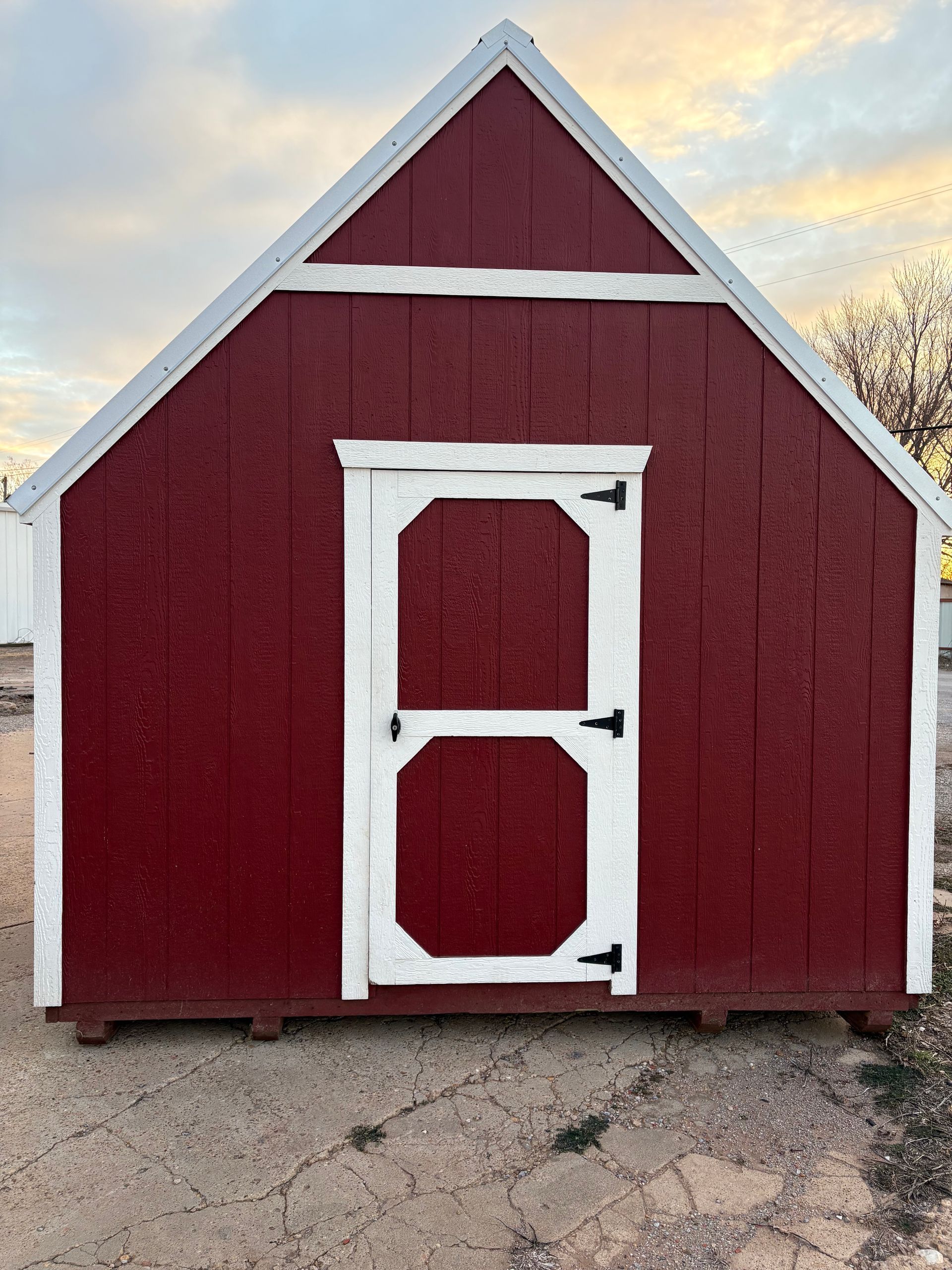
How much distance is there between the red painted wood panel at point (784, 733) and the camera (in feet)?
10.2

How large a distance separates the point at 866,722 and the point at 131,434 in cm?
313

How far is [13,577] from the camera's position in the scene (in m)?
18.5

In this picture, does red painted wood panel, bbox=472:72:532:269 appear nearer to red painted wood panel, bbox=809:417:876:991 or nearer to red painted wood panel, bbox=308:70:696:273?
red painted wood panel, bbox=308:70:696:273

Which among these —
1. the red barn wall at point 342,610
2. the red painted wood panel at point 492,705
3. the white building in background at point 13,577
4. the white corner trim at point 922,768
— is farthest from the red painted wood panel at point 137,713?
the white building in background at point 13,577

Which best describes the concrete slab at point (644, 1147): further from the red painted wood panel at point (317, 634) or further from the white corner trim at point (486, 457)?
the white corner trim at point (486, 457)

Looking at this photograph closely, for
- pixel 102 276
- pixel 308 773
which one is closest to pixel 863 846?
pixel 308 773

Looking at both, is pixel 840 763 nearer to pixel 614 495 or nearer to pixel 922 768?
pixel 922 768

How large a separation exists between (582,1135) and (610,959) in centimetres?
70

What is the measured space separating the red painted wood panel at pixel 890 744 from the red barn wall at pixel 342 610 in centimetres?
1

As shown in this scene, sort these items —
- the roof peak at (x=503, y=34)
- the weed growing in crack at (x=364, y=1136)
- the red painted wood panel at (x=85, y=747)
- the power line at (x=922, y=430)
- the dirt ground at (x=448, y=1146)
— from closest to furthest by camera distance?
the dirt ground at (x=448, y=1146) < the weed growing in crack at (x=364, y=1136) < the roof peak at (x=503, y=34) < the red painted wood panel at (x=85, y=747) < the power line at (x=922, y=430)

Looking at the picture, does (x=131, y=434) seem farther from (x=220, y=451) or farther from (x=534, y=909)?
(x=534, y=909)

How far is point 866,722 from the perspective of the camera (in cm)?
315

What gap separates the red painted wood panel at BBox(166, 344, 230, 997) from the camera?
3008mm

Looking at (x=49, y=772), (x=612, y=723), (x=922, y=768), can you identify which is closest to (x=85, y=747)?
(x=49, y=772)
